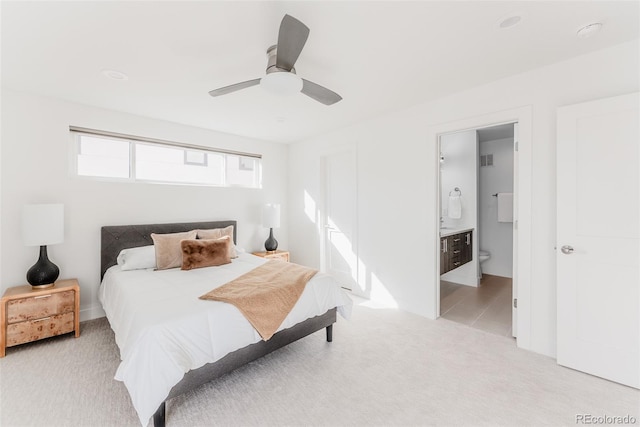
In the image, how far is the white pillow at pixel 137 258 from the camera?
304cm

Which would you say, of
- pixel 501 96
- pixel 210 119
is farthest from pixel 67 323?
pixel 501 96

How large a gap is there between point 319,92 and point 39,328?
11.1ft

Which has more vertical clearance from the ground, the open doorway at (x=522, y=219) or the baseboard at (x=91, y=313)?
the open doorway at (x=522, y=219)

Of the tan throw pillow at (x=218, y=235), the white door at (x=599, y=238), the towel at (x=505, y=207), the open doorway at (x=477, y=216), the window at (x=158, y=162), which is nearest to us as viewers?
the white door at (x=599, y=238)

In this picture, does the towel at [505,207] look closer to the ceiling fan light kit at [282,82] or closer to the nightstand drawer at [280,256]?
the nightstand drawer at [280,256]

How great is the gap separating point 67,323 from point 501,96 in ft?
15.9

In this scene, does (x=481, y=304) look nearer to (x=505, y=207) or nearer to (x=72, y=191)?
(x=505, y=207)

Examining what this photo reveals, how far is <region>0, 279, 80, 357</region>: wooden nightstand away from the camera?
2.47m

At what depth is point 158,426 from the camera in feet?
5.20

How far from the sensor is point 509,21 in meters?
1.81

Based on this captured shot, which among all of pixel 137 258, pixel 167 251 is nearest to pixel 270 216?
pixel 167 251

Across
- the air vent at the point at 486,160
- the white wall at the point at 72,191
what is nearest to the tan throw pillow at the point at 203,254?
the white wall at the point at 72,191

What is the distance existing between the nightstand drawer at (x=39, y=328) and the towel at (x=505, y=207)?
20.1 ft

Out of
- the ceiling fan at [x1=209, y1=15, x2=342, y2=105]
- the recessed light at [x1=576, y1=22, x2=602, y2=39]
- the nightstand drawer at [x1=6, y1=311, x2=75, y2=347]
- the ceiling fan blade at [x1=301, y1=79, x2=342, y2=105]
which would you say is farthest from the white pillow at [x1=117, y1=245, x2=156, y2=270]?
the recessed light at [x1=576, y1=22, x2=602, y2=39]
